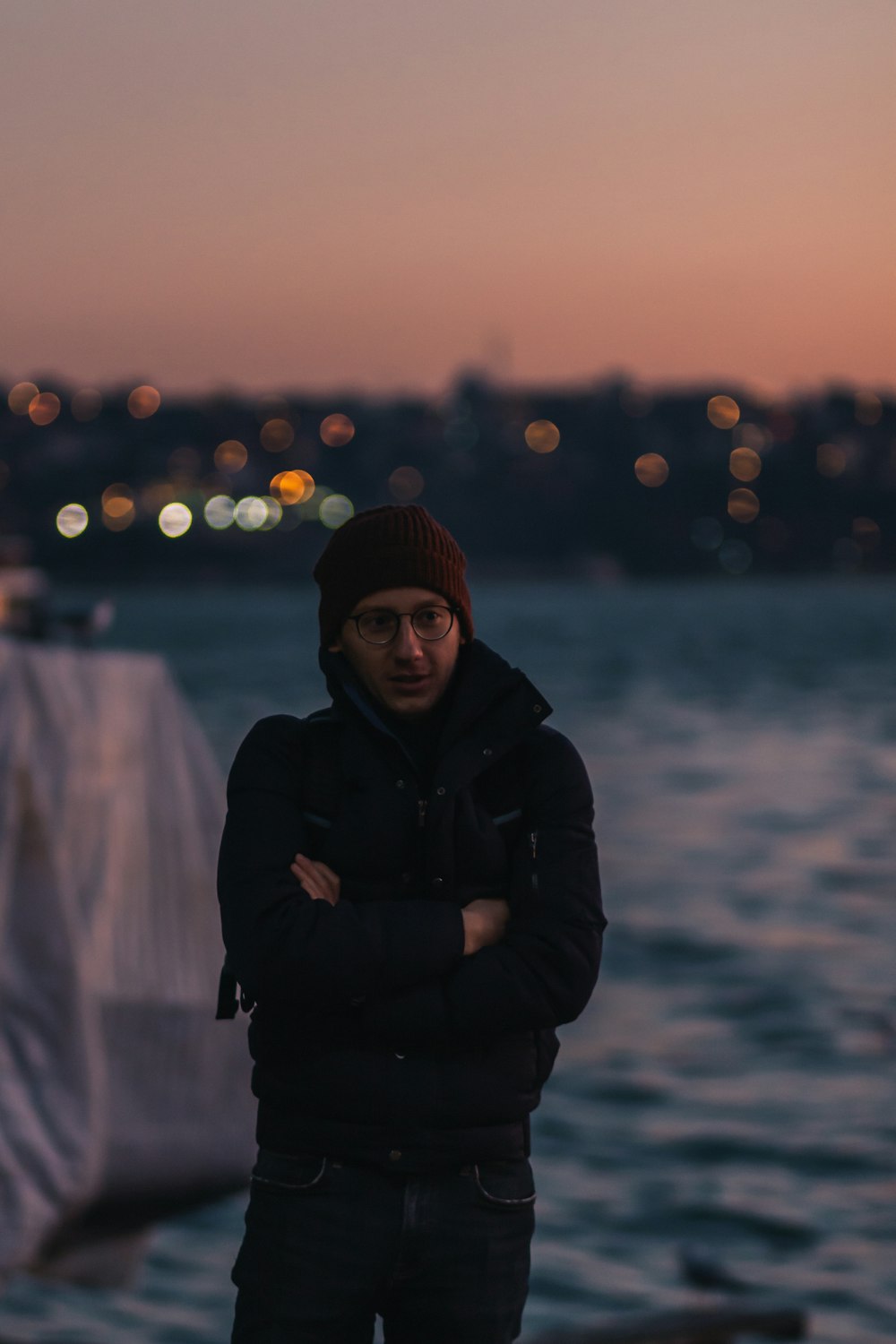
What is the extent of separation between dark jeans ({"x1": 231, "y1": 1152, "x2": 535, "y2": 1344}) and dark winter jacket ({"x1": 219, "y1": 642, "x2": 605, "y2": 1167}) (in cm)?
5

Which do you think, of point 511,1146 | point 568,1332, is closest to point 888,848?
point 568,1332

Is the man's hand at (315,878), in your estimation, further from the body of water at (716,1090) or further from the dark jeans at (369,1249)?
the body of water at (716,1090)

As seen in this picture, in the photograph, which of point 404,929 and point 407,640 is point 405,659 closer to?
point 407,640

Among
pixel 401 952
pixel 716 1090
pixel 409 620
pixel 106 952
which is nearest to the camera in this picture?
pixel 401 952

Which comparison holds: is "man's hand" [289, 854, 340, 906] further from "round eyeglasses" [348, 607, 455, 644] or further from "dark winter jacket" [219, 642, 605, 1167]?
"round eyeglasses" [348, 607, 455, 644]

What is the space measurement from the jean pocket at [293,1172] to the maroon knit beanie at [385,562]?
0.79 meters

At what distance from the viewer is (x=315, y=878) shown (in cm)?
310

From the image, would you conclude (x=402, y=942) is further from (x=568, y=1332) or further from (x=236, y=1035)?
(x=568, y=1332)

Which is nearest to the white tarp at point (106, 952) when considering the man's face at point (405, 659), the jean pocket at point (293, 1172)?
the jean pocket at point (293, 1172)

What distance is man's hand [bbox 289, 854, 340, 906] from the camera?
3092 millimetres

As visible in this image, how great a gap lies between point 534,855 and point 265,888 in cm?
41

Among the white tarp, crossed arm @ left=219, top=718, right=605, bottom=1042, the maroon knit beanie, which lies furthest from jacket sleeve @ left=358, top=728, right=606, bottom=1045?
the white tarp

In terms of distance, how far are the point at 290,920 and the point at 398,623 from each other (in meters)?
0.49

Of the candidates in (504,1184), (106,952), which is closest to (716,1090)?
(106,952)
